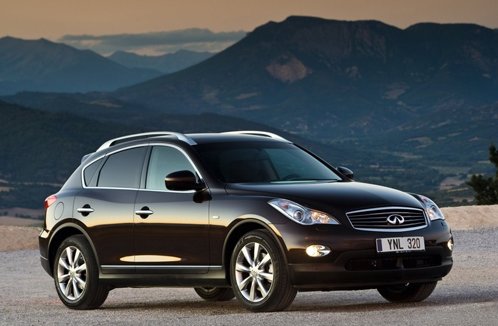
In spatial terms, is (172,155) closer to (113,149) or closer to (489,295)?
(113,149)

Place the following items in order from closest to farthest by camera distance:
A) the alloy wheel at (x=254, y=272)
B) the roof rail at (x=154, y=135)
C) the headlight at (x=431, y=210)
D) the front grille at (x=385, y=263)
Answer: the front grille at (x=385, y=263), the alloy wheel at (x=254, y=272), the headlight at (x=431, y=210), the roof rail at (x=154, y=135)

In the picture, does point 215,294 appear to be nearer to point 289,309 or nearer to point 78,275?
point 78,275

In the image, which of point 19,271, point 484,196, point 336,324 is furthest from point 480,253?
point 484,196

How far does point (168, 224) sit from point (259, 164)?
1045 mm

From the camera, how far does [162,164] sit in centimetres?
1192

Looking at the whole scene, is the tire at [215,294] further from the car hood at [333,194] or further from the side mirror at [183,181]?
the car hood at [333,194]

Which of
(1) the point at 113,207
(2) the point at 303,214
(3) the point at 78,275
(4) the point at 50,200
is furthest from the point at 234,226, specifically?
(4) the point at 50,200

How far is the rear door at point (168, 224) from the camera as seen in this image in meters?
11.1

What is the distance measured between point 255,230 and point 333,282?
827 millimetres

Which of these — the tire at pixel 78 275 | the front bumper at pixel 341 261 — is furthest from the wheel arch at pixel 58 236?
the front bumper at pixel 341 261

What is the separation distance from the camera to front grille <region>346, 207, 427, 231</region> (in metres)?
10.4

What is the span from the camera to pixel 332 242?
10250 mm

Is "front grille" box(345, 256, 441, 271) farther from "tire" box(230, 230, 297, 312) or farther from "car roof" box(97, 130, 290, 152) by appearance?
"car roof" box(97, 130, 290, 152)

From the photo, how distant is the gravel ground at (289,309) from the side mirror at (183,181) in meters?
1.18
